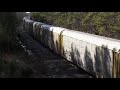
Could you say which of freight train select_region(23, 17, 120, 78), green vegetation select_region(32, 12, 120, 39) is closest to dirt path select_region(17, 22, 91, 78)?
freight train select_region(23, 17, 120, 78)

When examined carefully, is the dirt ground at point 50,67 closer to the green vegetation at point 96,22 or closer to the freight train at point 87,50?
the freight train at point 87,50

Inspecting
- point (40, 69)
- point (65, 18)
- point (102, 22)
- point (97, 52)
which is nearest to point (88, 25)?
point (102, 22)

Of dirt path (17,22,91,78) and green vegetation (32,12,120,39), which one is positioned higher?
green vegetation (32,12,120,39)

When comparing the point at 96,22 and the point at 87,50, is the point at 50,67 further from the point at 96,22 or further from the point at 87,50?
the point at 96,22

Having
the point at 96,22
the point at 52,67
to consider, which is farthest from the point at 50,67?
the point at 96,22

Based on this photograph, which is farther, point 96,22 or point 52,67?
point 96,22

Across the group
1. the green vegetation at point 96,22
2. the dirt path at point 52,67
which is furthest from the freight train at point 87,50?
the green vegetation at point 96,22

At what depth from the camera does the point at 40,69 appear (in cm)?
2170

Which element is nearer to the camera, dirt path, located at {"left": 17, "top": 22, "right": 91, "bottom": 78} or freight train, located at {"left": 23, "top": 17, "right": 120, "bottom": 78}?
freight train, located at {"left": 23, "top": 17, "right": 120, "bottom": 78}

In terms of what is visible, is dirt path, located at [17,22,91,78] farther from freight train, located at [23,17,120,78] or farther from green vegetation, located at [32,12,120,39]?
green vegetation, located at [32,12,120,39]

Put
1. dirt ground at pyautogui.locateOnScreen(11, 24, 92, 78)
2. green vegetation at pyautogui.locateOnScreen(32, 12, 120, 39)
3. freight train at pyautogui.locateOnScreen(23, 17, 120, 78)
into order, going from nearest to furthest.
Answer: freight train at pyautogui.locateOnScreen(23, 17, 120, 78) → dirt ground at pyautogui.locateOnScreen(11, 24, 92, 78) → green vegetation at pyautogui.locateOnScreen(32, 12, 120, 39)

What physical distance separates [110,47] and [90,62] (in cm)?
337

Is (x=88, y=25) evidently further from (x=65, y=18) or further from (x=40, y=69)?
(x=40, y=69)

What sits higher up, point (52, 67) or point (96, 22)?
point (96, 22)
